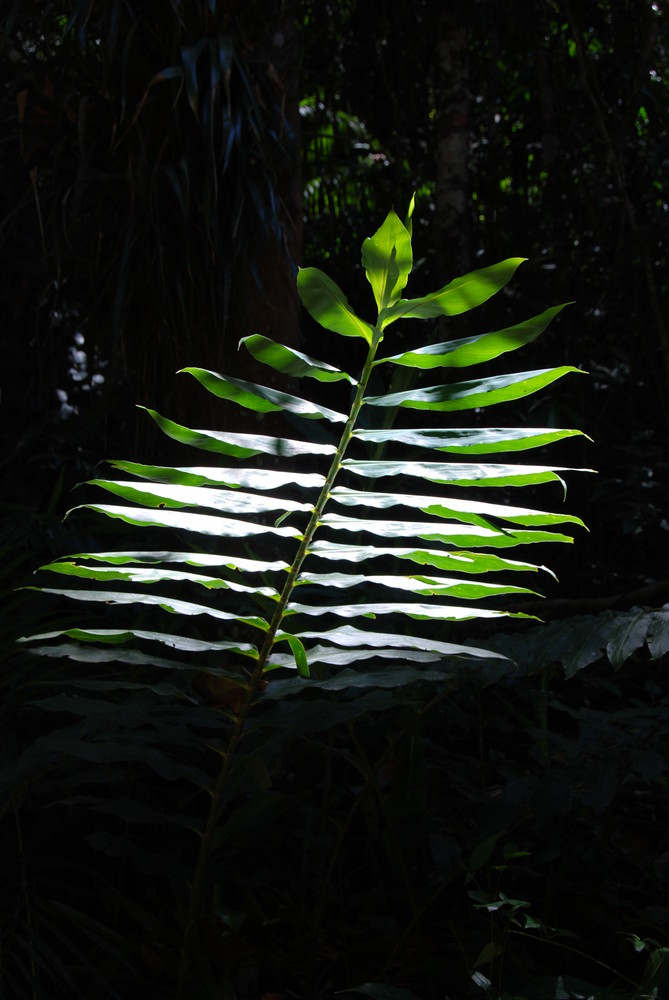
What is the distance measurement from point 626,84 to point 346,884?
276cm

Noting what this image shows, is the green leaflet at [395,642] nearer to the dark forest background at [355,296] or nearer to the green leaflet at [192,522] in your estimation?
the green leaflet at [192,522]


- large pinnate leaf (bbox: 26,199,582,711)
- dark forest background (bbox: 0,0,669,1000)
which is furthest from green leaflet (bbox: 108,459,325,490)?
dark forest background (bbox: 0,0,669,1000)

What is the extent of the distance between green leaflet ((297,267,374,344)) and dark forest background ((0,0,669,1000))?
544 mm

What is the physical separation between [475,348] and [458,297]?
0.14 ft

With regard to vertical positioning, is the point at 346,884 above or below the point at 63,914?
below

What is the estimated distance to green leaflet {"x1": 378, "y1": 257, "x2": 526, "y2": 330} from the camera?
2.36 ft

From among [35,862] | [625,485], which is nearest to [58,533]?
[35,862]

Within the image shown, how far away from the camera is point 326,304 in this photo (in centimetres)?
74

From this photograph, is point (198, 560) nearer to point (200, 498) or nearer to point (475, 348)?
point (200, 498)

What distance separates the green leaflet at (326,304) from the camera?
2.43 feet

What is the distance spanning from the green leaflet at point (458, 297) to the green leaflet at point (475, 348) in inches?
1.1

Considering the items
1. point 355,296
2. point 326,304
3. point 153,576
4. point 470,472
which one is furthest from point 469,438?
point 355,296

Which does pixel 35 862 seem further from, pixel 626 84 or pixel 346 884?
pixel 626 84

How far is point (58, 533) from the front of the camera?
1.67 m
